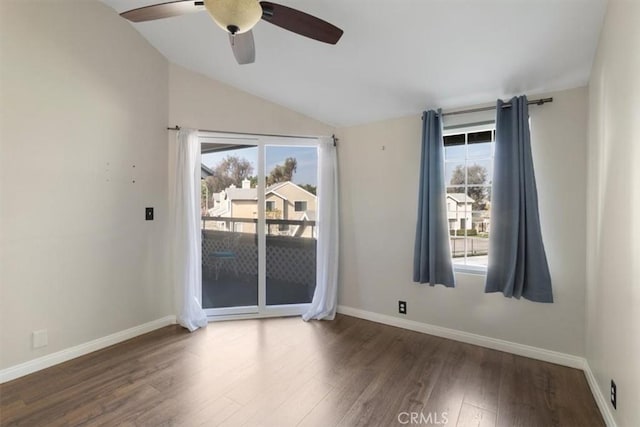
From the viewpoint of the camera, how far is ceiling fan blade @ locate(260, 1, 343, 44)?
1.45m

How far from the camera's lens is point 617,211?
5.07 feet

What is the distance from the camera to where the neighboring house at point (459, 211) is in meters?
2.84

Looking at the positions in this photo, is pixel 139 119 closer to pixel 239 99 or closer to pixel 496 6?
pixel 239 99

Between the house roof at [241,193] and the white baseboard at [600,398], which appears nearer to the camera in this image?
the white baseboard at [600,398]

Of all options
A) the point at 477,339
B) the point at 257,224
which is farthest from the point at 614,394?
the point at 257,224

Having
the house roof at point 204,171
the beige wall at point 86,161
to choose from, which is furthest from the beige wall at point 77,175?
the house roof at point 204,171

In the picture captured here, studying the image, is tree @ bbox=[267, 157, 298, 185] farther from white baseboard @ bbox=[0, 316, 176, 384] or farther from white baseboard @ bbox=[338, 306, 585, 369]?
white baseboard @ bbox=[0, 316, 176, 384]

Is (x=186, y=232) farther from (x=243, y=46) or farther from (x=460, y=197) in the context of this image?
(x=460, y=197)

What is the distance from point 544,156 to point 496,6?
4.32ft

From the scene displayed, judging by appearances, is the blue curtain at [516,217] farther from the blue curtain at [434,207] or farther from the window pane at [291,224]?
the window pane at [291,224]

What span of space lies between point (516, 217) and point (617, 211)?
2.74 feet

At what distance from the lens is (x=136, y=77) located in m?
2.85

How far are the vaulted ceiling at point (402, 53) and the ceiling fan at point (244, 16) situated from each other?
439 mm
